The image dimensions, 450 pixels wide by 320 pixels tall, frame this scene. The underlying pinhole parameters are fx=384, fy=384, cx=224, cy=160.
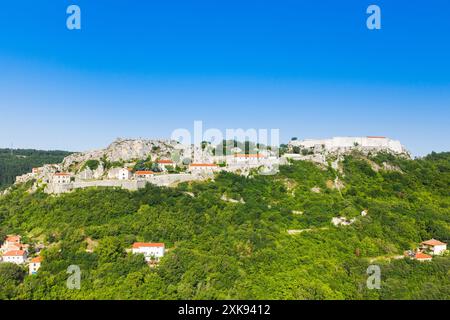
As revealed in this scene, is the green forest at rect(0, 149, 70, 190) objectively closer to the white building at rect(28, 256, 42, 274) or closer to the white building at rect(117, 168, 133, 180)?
the white building at rect(117, 168, 133, 180)

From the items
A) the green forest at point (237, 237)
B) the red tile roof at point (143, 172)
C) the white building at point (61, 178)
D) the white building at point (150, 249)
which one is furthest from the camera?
the red tile roof at point (143, 172)

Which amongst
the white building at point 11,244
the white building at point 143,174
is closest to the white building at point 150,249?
the white building at point 11,244

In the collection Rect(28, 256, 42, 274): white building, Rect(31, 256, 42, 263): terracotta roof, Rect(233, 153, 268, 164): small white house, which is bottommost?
Rect(28, 256, 42, 274): white building

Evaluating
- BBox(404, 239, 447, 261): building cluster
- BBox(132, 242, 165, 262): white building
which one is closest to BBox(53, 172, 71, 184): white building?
BBox(132, 242, 165, 262): white building

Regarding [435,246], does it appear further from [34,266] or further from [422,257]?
[34,266]

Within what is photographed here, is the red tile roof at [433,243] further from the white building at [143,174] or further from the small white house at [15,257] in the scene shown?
the small white house at [15,257]
